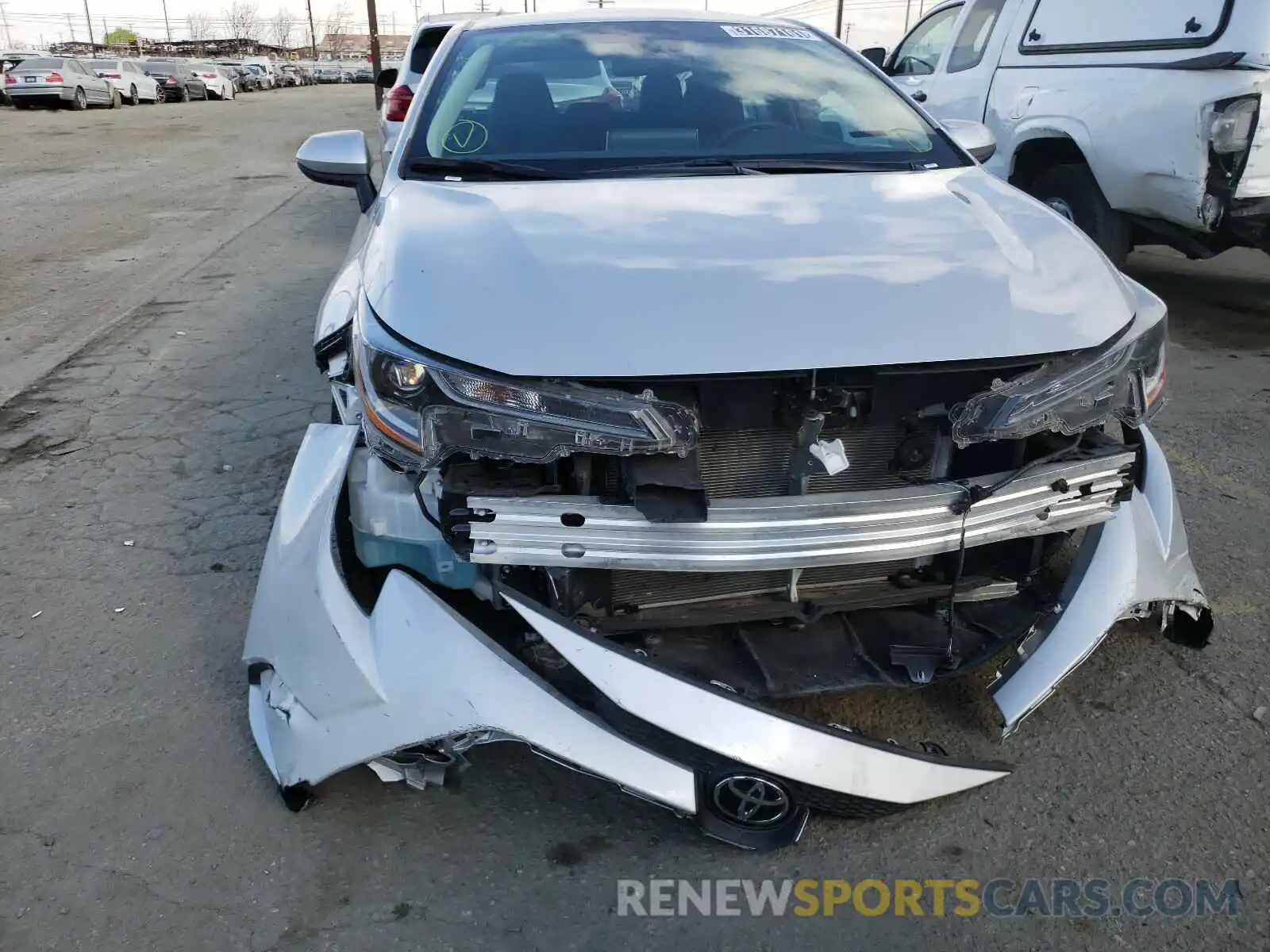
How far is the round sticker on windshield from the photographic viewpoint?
3.04 metres

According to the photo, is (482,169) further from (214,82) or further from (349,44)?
(349,44)

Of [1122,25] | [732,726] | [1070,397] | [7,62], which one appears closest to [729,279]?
[1070,397]

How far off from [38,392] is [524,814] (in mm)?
3904

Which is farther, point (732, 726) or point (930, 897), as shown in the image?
point (930, 897)

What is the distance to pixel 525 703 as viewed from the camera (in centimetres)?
196

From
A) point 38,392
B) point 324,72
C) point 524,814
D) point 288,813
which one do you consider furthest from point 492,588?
point 324,72

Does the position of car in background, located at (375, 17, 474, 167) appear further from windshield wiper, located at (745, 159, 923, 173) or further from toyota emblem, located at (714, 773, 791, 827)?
toyota emblem, located at (714, 773, 791, 827)

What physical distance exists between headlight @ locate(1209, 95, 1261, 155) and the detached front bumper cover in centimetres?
379

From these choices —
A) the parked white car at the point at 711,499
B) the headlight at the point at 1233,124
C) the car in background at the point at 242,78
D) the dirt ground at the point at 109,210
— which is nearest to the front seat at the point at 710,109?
the parked white car at the point at 711,499

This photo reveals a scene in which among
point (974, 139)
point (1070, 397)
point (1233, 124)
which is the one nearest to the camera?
point (1070, 397)

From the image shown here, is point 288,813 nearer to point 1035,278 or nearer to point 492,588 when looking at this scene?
point 492,588

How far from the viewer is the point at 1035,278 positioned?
222 cm

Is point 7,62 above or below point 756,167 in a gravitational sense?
below

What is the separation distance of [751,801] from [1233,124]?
15.1ft
